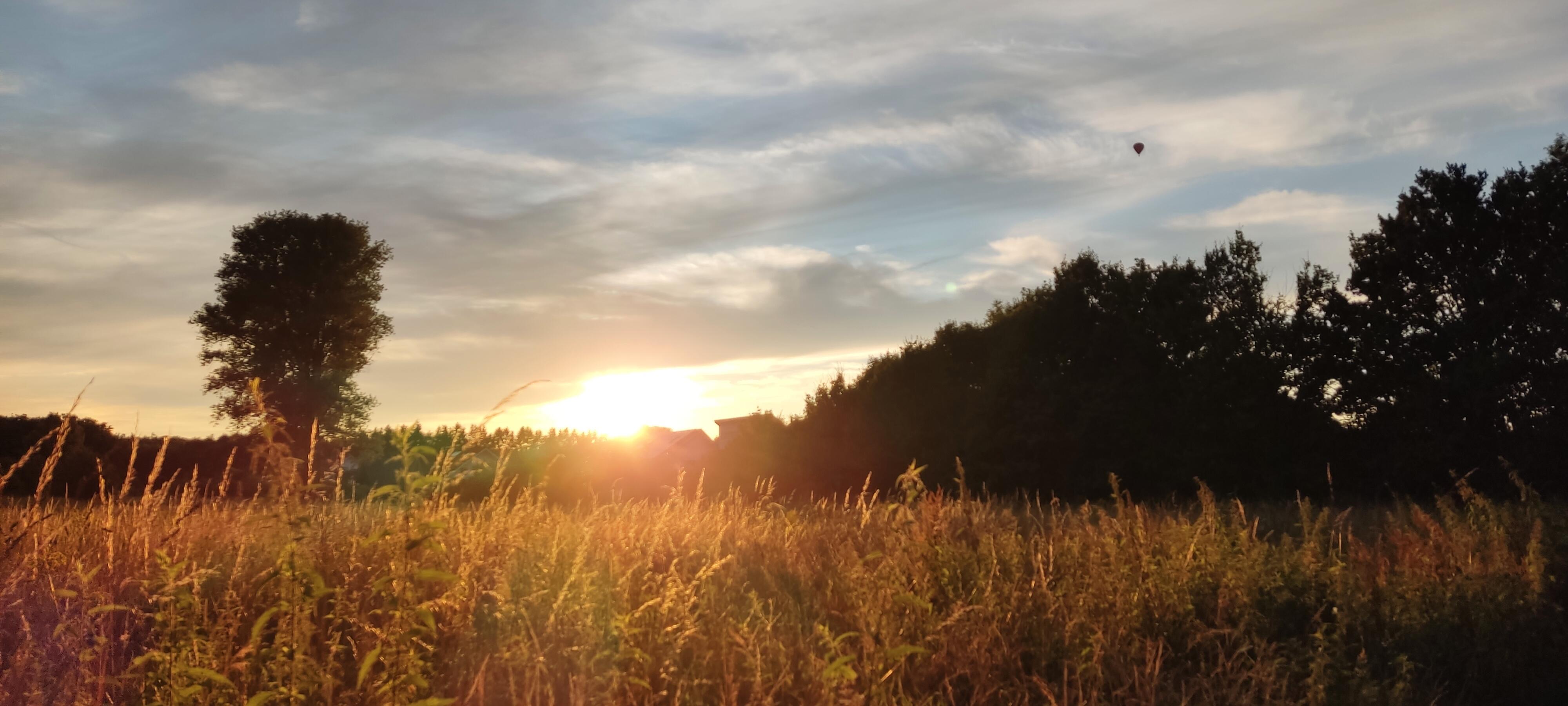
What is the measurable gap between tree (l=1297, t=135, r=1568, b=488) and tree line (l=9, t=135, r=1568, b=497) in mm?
38

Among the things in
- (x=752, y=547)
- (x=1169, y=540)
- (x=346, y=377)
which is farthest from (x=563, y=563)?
(x=346, y=377)

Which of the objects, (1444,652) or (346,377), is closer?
(1444,652)

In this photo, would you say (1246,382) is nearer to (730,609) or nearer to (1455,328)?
(1455,328)

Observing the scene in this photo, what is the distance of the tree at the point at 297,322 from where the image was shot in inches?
990

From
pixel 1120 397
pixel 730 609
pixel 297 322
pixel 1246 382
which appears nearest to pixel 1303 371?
pixel 1246 382

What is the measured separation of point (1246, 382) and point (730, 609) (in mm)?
17157

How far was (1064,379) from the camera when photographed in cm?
2042

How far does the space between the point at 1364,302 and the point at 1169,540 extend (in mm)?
15801

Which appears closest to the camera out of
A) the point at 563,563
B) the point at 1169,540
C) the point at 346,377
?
the point at 563,563

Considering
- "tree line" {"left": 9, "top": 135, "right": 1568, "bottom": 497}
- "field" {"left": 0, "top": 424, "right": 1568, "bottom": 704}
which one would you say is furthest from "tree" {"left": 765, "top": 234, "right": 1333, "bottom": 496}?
"field" {"left": 0, "top": 424, "right": 1568, "bottom": 704}

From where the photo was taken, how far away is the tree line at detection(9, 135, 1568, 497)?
57.5 feet

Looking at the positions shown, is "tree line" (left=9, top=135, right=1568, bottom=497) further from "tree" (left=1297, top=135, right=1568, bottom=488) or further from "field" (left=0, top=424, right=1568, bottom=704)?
"field" (left=0, top=424, right=1568, bottom=704)

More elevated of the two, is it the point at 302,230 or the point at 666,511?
the point at 302,230

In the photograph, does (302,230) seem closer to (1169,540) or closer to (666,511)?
(666,511)
